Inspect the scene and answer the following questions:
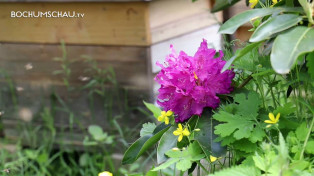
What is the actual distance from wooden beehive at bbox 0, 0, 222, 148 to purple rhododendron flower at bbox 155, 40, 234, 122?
3.68ft

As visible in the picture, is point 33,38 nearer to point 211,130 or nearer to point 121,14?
point 121,14

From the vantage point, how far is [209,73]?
3.31 ft

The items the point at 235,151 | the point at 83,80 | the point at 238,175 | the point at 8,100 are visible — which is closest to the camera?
the point at 238,175

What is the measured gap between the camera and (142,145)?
3.52 ft

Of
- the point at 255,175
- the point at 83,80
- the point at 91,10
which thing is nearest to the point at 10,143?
the point at 83,80

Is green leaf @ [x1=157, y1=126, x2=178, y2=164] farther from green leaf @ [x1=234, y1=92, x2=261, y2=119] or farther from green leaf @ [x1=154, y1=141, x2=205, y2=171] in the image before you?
green leaf @ [x1=234, y1=92, x2=261, y2=119]

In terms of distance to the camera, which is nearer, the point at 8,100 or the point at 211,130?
the point at 211,130

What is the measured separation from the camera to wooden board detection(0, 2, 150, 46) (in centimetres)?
215

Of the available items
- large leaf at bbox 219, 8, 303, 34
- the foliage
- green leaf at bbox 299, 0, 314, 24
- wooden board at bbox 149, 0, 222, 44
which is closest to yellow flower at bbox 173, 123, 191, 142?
the foliage

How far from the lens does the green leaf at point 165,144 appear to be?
1.00 m

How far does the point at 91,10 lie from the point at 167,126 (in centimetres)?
129

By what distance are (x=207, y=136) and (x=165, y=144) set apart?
0.29 ft

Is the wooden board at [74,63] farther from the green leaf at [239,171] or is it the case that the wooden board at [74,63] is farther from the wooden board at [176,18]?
the green leaf at [239,171]

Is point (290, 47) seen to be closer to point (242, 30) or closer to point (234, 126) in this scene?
point (234, 126)
